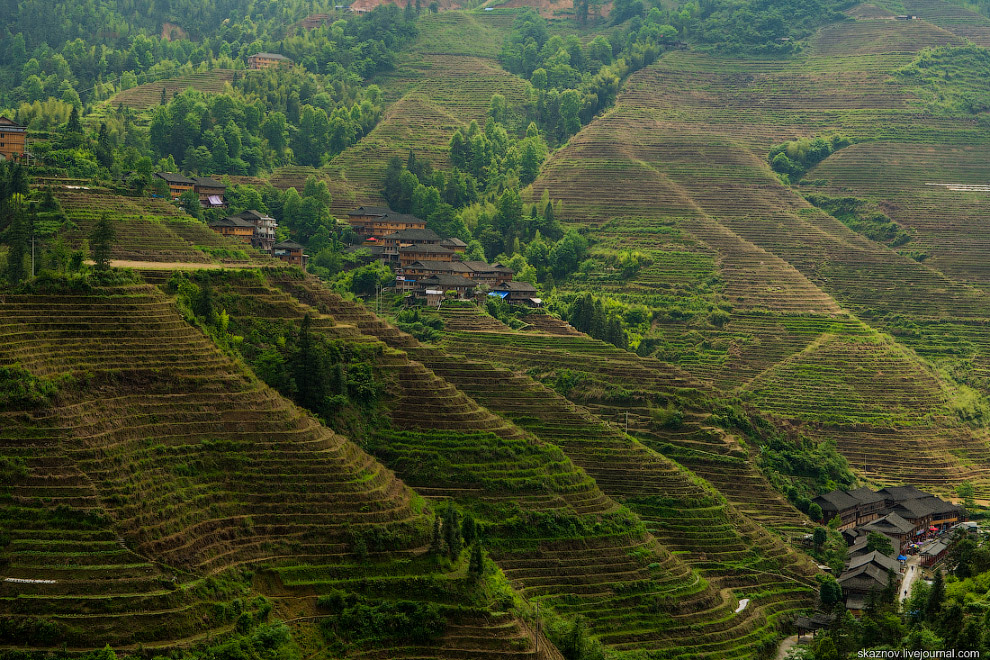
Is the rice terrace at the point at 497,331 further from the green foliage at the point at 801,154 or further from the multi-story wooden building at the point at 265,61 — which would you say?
the multi-story wooden building at the point at 265,61

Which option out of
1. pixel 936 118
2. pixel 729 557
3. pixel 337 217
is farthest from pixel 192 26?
pixel 729 557

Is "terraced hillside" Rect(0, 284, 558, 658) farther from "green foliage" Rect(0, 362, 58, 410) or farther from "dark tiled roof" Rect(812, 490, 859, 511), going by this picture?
"dark tiled roof" Rect(812, 490, 859, 511)

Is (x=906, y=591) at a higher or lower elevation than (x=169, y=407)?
lower

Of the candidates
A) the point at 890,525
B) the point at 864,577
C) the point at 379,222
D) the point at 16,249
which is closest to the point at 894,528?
the point at 890,525

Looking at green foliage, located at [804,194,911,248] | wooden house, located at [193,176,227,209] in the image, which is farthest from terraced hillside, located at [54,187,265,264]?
green foliage, located at [804,194,911,248]

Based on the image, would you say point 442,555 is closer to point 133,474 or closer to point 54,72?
point 133,474
